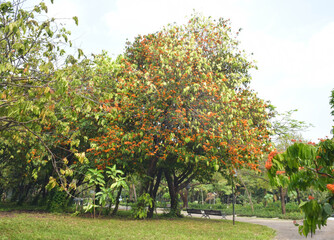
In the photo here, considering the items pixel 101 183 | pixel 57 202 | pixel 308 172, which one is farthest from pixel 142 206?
pixel 308 172

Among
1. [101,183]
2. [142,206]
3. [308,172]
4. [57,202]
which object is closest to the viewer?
[308,172]

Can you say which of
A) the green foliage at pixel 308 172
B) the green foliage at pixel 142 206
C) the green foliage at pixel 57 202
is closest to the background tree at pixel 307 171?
the green foliage at pixel 308 172

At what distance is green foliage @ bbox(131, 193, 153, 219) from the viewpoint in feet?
51.6

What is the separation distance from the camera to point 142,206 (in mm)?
16062

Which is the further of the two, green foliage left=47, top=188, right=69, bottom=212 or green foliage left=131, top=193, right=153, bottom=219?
green foliage left=47, top=188, right=69, bottom=212

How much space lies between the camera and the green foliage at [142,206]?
51.6 feet

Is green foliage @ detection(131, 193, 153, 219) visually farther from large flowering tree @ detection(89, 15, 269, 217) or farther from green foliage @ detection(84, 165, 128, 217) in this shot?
green foliage @ detection(84, 165, 128, 217)

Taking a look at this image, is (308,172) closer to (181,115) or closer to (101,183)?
(101,183)

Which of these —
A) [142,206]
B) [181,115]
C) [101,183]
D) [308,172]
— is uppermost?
[181,115]

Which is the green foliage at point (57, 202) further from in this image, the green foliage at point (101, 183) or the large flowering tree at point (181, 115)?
the green foliage at point (101, 183)

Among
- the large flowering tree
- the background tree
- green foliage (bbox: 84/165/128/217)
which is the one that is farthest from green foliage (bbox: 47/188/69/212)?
the background tree

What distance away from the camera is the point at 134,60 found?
1873cm

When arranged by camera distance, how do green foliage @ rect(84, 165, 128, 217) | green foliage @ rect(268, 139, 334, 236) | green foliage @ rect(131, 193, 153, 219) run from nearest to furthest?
green foliage @ rect(268, 139, 334, 236) → green foliage @ rect(84, 165, 128, 217) → green foliage @ rect(131, 193, 153, 219)

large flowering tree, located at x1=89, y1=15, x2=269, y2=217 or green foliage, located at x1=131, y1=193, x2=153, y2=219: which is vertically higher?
large flowering tree, located at x1=89, y1=15, x2=269, y2=217
